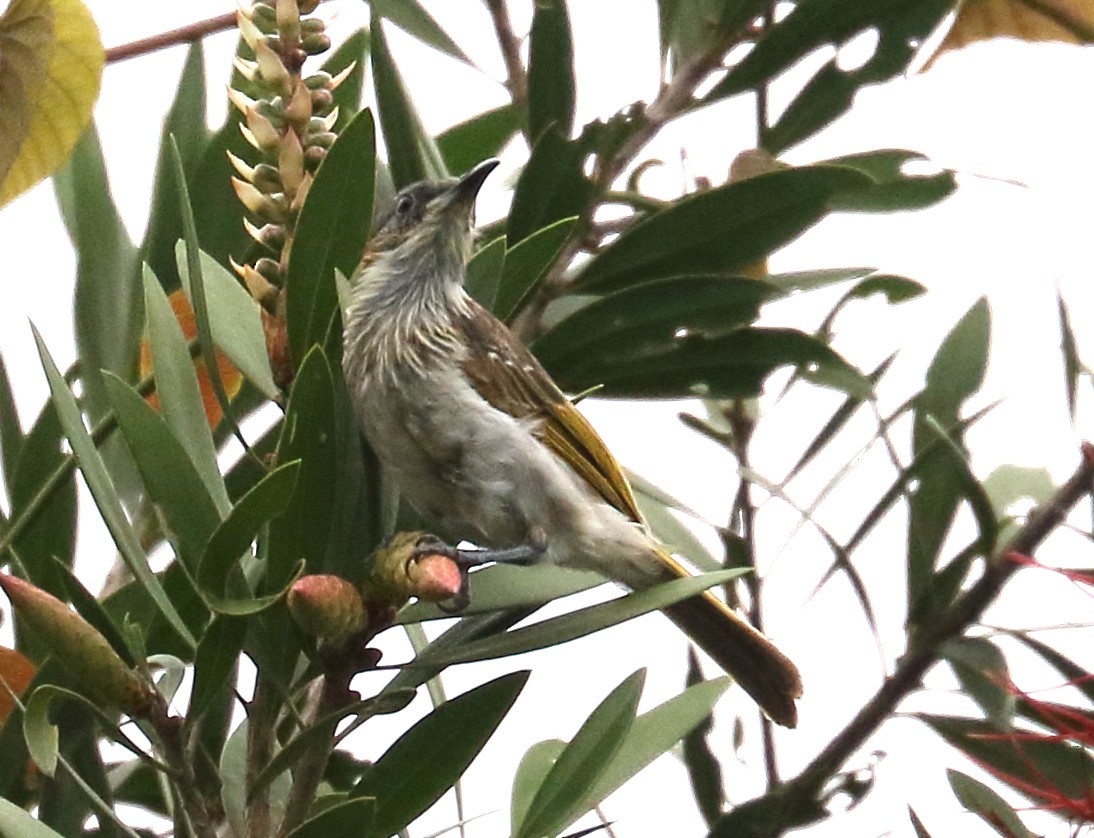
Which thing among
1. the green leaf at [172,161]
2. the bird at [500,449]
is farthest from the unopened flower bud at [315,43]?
the bird at [500,449]

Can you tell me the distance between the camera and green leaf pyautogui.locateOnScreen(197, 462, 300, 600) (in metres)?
0.86

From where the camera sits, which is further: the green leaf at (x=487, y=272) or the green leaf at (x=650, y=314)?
the green leaf at (x=650, y=314)

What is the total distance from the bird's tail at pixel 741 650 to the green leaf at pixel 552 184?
0.43 m

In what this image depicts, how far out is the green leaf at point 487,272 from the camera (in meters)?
1.17

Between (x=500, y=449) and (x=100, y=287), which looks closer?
(x=100, y=287)

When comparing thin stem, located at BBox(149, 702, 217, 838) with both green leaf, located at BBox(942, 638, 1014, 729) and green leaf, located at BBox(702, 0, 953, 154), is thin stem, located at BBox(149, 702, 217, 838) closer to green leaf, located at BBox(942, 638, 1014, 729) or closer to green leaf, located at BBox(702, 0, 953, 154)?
green leaf, located at BBox(942, 638, 1014, 729)

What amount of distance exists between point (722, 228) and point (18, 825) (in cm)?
78

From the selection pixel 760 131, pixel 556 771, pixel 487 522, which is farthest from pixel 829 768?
pixel 760 131

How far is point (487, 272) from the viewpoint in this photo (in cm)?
116

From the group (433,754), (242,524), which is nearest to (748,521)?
(433,754)

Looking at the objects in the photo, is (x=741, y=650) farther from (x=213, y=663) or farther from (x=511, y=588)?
(x=213, y=663)

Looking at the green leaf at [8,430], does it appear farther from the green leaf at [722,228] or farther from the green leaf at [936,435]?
the green leaf at [936,435]

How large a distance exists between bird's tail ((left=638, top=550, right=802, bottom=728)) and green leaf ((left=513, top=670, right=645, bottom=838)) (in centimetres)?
41

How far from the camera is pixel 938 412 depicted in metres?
1.50
